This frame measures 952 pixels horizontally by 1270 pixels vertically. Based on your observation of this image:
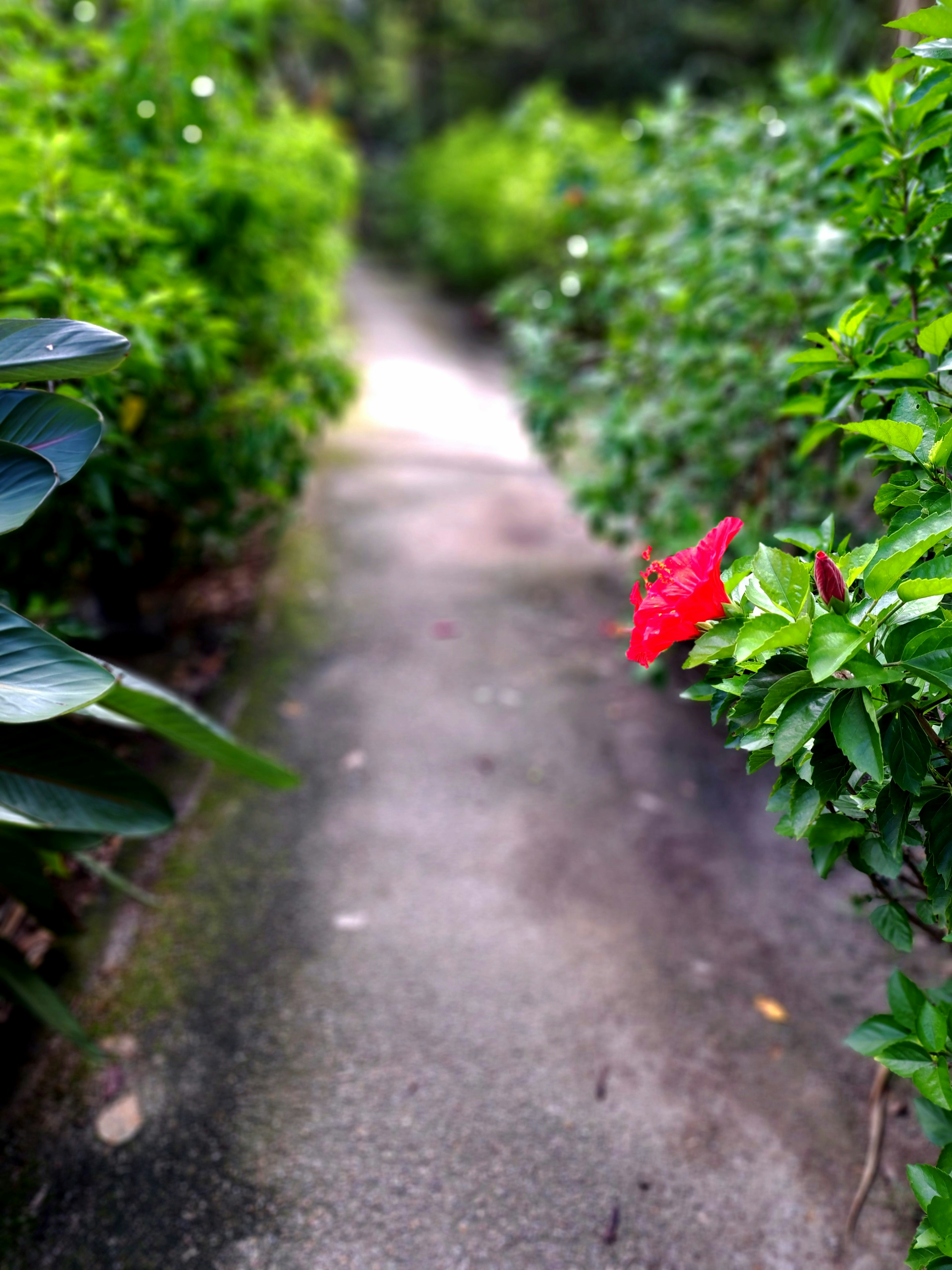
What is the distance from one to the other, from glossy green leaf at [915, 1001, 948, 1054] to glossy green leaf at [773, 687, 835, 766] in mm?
566

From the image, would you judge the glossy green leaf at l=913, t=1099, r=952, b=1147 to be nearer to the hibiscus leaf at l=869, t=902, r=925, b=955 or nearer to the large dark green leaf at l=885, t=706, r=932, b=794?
the hibiscus leaf at l=869, t=902, r=925, b=955

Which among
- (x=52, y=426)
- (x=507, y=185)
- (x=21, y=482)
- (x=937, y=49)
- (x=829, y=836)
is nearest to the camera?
(x=829, y=836)

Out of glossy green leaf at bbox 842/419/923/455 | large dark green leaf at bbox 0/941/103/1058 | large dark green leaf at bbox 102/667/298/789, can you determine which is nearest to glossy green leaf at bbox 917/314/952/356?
glossy green leaf at bbox 842/419/923/455

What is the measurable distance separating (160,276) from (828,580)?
85.3 inches

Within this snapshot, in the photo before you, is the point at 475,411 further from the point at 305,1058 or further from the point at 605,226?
the point at 305,1058

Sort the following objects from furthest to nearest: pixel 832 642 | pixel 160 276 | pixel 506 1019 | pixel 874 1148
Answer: pixel 160 276 → pixel 506 1019 → pixel 874 1148 → pixel 832 642

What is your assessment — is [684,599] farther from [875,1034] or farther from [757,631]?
[875,1034]

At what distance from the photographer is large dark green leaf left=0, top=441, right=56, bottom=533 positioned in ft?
4.07

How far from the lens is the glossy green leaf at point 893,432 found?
3.43 ft

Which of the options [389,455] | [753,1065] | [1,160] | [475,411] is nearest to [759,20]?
[475,411]

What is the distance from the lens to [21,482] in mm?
1275

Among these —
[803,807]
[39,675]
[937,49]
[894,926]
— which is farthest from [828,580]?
[39,675]

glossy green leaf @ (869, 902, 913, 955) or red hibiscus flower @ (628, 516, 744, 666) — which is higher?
red hibiscus flower @ (628, 516, 744, 666)

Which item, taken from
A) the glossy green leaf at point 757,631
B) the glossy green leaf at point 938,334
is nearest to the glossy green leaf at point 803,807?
the glossy green leaf at point 757,631
